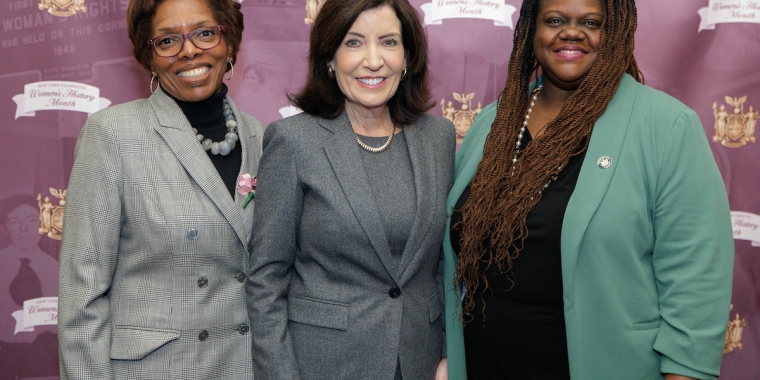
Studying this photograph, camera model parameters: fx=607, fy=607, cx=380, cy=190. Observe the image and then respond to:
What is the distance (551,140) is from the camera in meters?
1.66

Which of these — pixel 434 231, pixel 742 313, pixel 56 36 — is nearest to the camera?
pixel 434 231

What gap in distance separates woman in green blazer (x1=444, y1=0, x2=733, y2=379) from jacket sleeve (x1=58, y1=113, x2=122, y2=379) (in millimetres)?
966

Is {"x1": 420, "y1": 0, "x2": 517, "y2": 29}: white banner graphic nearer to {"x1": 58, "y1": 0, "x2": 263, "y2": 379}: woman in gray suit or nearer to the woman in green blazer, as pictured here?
the woman in green blazer

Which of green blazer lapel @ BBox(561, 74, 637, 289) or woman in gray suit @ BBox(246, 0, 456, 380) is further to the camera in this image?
woman in gray suit @ BBox(246, 0, 456, 380)

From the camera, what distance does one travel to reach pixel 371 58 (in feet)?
5.61

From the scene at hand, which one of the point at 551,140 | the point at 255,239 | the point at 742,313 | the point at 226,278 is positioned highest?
the point at 551,140

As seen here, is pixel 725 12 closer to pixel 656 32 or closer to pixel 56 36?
pixel 656 32

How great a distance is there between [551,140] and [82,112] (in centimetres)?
199

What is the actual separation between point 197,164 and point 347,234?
0.49 metres

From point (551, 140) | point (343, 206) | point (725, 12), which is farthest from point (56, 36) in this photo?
point (725, 12)

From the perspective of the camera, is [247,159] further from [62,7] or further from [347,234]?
[62,7]

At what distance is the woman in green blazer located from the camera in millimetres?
1483

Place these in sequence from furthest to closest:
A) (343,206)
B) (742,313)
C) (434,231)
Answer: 1. (742,313)
2. (434,231)
3. (343,206)

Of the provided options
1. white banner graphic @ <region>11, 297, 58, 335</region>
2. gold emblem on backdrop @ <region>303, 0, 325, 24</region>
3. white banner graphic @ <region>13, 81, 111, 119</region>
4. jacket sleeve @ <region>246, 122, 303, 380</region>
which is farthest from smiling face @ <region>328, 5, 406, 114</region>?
white banner graphic @ <region>11, 297, 58, 335</region>
